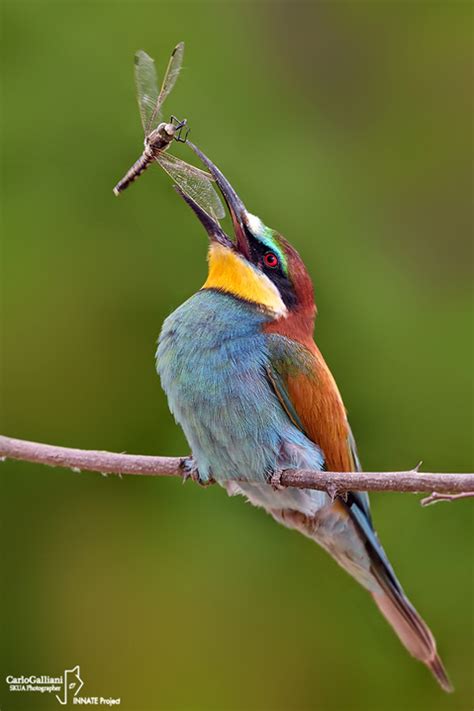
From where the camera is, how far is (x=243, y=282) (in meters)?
2.23

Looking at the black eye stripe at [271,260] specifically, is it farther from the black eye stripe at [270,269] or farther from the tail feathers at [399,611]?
the tail feathers at [399,611]

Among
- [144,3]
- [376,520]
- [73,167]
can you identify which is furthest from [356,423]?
[144,3]

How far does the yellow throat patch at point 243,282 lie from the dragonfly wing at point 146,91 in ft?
1.07

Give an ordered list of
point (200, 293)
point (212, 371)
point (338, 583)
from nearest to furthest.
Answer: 1. point (212, 371)
2. point (200, 293)
3. point (338, 583)

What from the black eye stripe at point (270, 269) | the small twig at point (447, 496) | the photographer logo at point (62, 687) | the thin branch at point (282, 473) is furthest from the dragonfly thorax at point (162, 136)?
the photographer logo at point (62, 687)

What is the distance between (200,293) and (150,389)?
842mm

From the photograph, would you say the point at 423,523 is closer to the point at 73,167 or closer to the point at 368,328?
the point at 368,328

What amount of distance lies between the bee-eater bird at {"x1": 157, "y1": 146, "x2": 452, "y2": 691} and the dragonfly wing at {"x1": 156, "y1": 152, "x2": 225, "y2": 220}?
0.02 m

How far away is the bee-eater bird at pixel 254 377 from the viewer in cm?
215

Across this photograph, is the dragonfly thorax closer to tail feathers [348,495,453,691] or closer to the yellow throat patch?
the yellow throat patch

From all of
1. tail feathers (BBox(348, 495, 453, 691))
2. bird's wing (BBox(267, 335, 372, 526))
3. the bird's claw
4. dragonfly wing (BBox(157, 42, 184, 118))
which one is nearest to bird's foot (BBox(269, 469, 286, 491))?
the bird's claw

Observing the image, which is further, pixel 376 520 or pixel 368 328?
pixel 368 328

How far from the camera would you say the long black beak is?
7.04 feet

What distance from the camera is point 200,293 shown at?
7.56 feet
